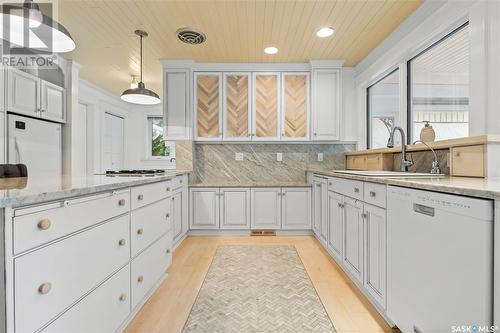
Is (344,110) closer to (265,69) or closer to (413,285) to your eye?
(265,69)

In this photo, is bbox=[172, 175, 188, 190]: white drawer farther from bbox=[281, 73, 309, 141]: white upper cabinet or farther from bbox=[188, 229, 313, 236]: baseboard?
bbox=[281, 73, 309, 141]: white upper cabinet

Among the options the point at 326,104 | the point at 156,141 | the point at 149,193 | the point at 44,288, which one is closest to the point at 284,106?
the point at 326,104

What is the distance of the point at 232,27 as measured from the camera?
2.72 metres

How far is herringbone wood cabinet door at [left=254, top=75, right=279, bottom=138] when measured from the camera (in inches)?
146

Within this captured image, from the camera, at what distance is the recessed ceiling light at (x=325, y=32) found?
275cm

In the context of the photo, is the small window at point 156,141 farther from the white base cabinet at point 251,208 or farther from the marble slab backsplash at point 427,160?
the marble slab backsplash at point 427,160

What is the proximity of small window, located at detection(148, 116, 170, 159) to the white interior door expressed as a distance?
62cm

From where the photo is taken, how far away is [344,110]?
3809mm

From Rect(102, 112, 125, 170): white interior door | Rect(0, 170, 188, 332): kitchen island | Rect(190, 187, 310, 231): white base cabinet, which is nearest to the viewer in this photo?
Rect(0, 170, 188, 332): kitchen island

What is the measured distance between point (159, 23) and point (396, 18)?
236 centimetres

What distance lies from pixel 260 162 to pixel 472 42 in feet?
8.93

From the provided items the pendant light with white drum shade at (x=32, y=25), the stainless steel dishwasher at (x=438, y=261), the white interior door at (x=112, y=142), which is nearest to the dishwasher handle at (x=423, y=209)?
the stainless steel dishwasher at (x=438, y=261)

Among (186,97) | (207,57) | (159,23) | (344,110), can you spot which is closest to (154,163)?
(186,97)

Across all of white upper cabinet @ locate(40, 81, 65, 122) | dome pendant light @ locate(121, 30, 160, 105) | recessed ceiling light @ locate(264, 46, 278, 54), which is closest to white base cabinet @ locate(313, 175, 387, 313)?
recessed ceiling light @ locate(264, 46, 278, 54)
